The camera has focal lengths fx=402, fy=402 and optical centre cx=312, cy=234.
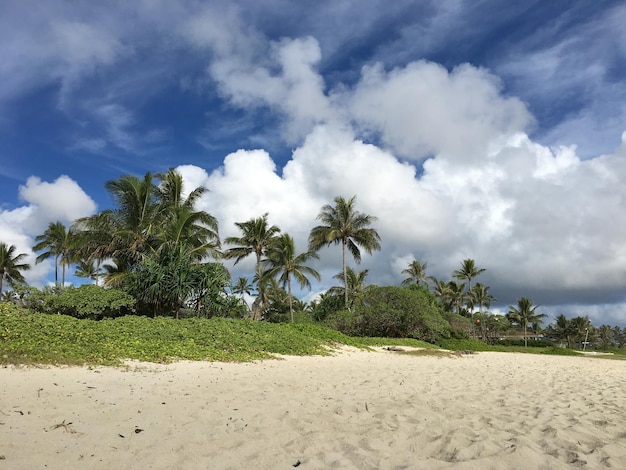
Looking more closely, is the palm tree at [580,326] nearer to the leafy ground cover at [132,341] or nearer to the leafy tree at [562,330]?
the leafy tree at [562,330]

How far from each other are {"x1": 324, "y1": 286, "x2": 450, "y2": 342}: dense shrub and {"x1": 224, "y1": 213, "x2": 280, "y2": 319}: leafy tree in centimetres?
732

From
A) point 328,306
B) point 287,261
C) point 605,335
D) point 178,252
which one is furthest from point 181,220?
point 605,335

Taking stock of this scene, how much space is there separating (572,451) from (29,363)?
25.6 ft

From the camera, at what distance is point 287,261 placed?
30.0m

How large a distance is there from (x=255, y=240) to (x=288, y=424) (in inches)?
1056

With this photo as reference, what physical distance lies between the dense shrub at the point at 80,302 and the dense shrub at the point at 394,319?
47.5ft

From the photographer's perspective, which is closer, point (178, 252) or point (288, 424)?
point (288, 424)

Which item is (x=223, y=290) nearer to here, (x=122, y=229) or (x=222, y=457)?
(x=122, y=229)

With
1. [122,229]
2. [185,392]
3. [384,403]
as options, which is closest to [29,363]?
[185,392]

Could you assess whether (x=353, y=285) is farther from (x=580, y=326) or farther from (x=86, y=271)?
(x=580, y=326)

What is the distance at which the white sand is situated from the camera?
10.7ft

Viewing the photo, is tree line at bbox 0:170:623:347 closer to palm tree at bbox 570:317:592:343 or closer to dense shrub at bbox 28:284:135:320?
dense shrub at bbox 28:284:135:320

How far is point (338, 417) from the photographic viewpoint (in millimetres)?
4711

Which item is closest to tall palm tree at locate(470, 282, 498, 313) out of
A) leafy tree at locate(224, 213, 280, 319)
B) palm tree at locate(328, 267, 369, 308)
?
palm tree at locate(328, 267, 369, 308)
